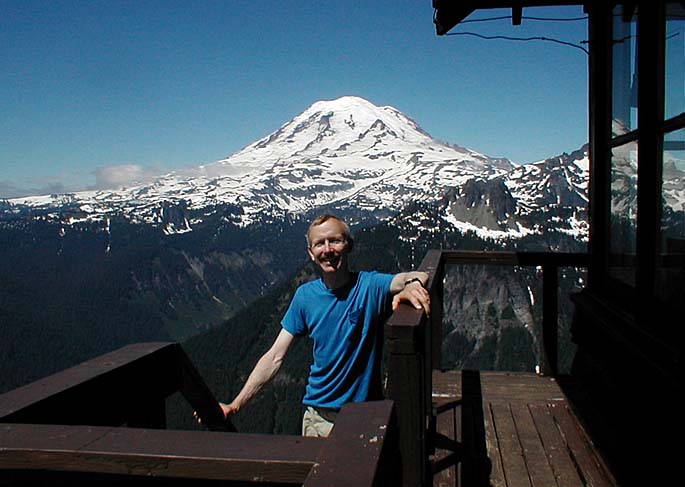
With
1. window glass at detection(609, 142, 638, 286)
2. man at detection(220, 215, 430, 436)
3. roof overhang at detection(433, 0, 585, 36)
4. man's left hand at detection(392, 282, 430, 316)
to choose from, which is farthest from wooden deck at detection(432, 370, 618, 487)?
roof overhang at detection(433, 0, 585, 36)

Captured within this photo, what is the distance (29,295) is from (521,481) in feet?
654

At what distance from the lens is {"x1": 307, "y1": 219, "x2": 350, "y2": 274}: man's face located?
126 inches

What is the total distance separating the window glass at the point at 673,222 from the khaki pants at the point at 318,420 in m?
1.84

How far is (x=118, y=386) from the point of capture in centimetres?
193

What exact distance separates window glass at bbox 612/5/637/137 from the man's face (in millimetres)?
2287

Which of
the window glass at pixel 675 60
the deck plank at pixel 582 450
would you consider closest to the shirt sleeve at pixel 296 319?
the deck plank at pixel 582 450

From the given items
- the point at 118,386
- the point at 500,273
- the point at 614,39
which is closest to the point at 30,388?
the point at 118,386

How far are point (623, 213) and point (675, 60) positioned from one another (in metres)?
1.37

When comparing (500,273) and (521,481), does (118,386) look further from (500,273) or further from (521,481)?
(500,273)

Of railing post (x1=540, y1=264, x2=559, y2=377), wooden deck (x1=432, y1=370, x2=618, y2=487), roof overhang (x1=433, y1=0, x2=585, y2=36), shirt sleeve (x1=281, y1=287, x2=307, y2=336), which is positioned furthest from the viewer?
railing post (x1=540, y1=264, x2=559, y2=377)

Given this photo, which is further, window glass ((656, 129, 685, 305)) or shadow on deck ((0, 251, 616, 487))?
window glass ((656, 129, 685, 305))

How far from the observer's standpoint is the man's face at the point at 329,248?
3197 mm

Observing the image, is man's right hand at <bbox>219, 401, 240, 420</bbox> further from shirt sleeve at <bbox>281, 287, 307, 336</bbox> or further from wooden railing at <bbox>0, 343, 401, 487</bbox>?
wooden railing at <bbox>0, 343, 401, 487</bbox>

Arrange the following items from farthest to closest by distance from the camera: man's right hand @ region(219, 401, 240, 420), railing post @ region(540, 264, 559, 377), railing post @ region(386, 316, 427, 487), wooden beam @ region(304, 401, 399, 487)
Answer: railing post @ region(540, 264, 559, 377)
man's right hand @ region(219, 401, 240, 420)
railing post @ region(386, 316, 427, 487)
wooden beam @ region(304, 401, 399, 487)
